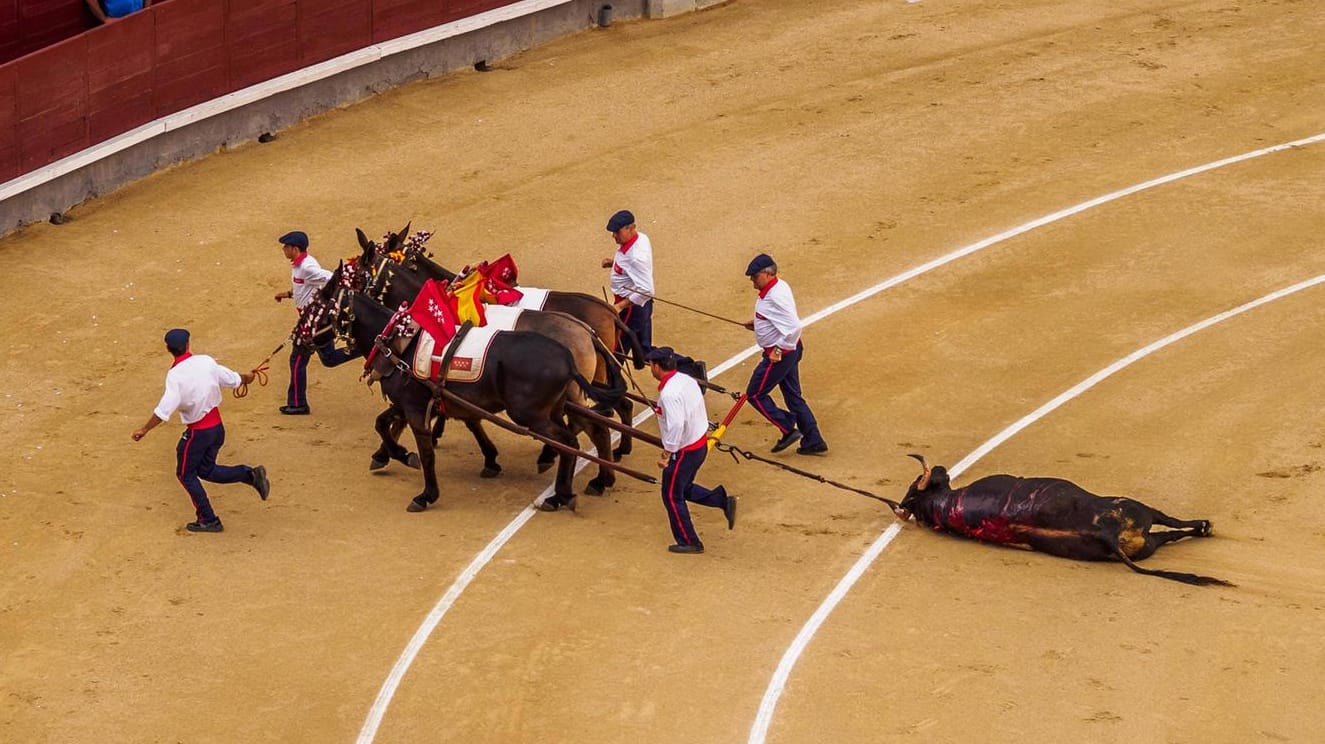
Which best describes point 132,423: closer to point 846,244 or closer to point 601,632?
point 601,632

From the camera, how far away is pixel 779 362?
1756 cm

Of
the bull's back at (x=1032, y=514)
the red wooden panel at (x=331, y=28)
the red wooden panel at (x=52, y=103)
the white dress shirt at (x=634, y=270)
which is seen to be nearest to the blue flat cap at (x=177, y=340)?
the white dress shirt at (x=634, y=270)

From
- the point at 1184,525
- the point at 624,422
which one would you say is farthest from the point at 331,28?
the point at 1184,525

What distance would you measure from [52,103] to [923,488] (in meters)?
12.2

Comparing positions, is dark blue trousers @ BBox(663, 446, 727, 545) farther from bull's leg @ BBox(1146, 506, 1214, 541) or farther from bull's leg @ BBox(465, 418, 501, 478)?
bull's leg @ BBox(1146, 506, 1214, 541)

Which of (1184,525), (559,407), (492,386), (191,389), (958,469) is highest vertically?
(191,389)

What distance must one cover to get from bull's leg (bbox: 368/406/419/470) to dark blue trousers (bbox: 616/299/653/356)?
237 cm

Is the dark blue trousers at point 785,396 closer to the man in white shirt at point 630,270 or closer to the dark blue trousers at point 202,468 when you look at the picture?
the man in white shirt at point 630,270

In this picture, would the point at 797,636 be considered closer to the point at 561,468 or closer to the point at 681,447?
the point at 681,447

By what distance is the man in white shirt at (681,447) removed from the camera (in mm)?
15430

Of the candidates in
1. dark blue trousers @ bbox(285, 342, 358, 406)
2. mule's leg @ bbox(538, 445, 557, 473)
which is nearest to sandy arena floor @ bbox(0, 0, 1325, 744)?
mule's leg @ bbox(538, 445, 557, 473)

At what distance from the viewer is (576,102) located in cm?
2661

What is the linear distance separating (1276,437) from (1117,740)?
5.39 m

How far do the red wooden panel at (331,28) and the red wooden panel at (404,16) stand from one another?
0.46 ft
